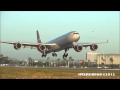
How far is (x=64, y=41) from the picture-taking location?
95.7 metres

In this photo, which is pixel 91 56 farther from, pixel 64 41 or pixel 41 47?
pixel 41 47

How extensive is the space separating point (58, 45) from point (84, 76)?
174cm

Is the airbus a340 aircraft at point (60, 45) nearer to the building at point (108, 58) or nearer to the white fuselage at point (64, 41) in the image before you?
the white fuselage at point (64, 41)

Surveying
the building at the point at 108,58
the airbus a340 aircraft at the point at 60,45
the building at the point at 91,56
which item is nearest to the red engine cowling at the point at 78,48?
the airbus a340 aircraft at the point at 60,45

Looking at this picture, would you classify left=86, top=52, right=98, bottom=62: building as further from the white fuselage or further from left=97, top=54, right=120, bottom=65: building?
the white fuselage

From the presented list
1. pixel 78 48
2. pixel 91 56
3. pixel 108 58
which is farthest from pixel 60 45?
pixel 108 58

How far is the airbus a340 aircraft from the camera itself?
9488 cm

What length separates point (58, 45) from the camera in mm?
95688

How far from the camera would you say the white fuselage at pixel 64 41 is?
9475 centimetres

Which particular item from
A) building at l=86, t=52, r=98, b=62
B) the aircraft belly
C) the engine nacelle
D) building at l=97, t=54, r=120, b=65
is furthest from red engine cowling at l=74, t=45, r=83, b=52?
the engine nacelle
